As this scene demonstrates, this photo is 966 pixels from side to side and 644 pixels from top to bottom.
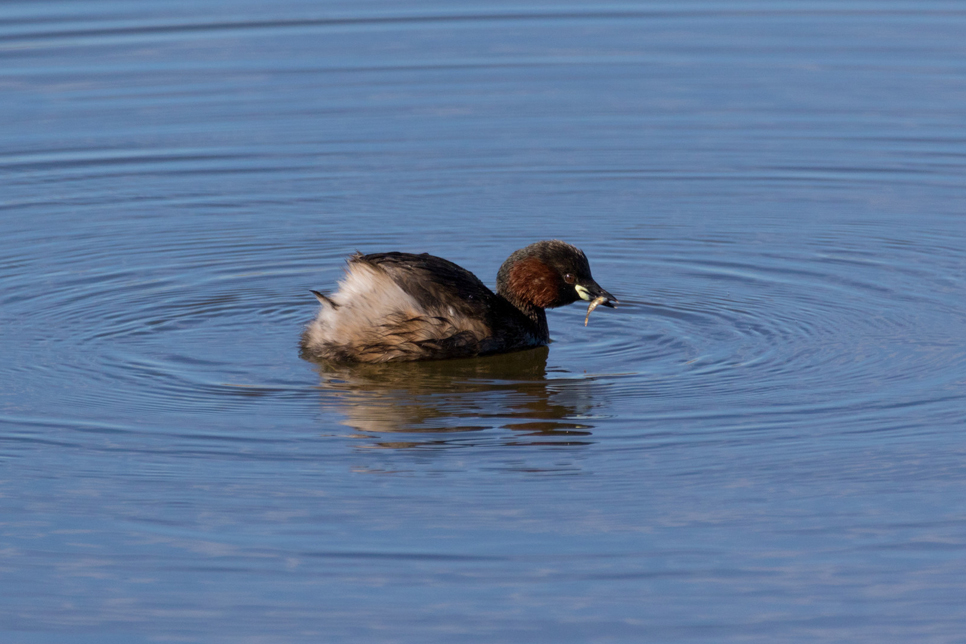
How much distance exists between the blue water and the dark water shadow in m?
0.03

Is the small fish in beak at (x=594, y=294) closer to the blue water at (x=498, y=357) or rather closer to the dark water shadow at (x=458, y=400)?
the blue water at (x=498, y=357)

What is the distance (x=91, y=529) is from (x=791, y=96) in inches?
378

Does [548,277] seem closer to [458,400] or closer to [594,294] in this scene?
[594,294]

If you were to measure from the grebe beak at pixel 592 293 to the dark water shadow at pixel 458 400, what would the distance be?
0.42 m

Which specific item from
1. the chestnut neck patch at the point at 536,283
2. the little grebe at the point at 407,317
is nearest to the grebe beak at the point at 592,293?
the chestnut neck patch at the point at 536,283

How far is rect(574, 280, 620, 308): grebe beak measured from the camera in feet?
27.8

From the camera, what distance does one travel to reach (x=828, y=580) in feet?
17.5

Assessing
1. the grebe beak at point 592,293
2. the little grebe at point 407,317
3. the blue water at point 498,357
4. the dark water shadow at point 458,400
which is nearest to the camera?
the blue water at point 498,357

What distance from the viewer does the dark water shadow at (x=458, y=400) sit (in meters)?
6.95

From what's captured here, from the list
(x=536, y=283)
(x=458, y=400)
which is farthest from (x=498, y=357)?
(x=458, y=400)

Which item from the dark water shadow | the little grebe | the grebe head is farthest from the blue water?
the grebe head

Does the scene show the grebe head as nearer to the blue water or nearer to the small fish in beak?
the small fish in beak

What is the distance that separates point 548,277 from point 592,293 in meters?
0.26

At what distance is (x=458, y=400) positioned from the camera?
744cm
